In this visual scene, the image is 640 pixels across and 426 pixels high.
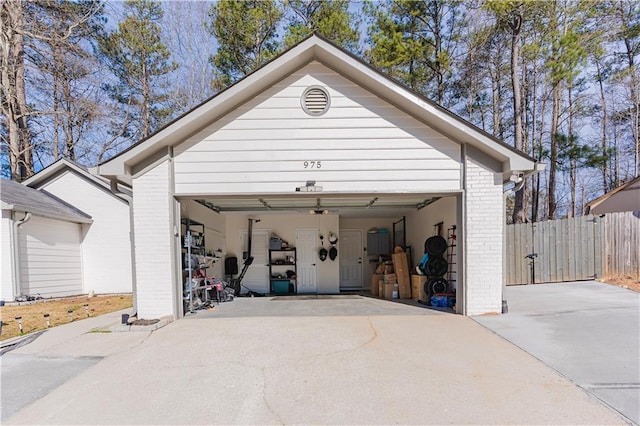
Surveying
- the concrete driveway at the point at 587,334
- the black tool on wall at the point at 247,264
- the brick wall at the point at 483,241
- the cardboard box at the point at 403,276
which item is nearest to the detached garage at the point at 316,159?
the brick wall at the point at 483,241

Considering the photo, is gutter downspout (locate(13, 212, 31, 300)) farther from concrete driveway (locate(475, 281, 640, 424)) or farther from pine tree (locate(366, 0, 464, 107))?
pine tree (locate(366, 0, 464, 107))

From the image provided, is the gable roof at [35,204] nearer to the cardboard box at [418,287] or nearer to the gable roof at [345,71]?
the gable roof at [345,71]

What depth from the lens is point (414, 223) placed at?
992 centimetres

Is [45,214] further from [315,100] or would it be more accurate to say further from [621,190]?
[621,190]

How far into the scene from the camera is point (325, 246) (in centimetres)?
1063

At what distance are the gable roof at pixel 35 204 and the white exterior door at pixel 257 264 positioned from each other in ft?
17.4

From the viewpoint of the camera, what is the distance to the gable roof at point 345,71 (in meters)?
5.44

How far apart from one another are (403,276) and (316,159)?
15.9ft

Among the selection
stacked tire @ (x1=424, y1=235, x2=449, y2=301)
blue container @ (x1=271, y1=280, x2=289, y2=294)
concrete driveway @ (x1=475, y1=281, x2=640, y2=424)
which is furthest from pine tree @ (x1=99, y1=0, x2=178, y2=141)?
concrete driveway @ (x1=475, y1=281, x2=640, y2=424)

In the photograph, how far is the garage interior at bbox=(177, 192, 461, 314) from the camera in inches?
290

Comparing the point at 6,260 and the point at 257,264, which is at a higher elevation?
the point at 6,260

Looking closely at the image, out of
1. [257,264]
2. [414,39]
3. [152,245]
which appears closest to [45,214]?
[152,245]

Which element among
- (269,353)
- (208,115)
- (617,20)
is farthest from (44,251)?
(617,20)

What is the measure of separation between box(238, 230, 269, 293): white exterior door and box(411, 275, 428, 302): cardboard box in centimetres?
494
